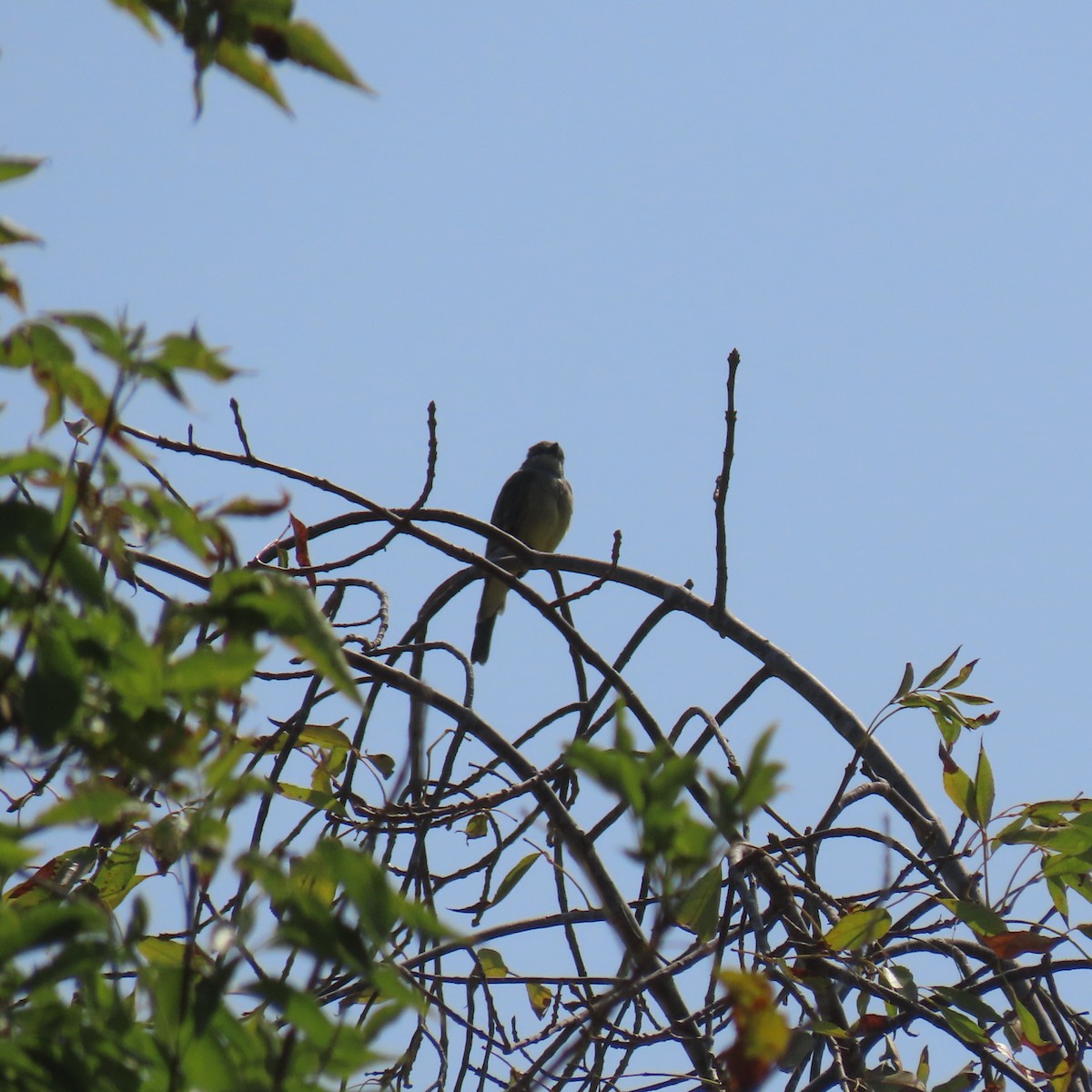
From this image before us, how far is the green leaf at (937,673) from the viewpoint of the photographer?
283 cm

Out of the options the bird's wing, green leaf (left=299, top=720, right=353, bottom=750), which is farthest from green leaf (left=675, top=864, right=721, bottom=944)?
the bird's wing

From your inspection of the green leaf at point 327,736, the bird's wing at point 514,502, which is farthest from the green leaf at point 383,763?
the bird's wing at point 514,502

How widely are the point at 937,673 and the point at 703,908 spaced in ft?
2.73

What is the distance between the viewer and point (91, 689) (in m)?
1.15

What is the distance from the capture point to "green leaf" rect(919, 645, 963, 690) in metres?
2.83

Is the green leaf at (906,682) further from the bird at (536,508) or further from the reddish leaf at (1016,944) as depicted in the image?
the bird at (536,508)

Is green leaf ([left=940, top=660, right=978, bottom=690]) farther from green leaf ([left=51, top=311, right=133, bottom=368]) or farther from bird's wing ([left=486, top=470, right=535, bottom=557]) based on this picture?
bird's wing ([left=486, top=470, right=535, bottom=557])

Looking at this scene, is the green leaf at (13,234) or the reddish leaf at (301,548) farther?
the reddish leaf at (301,548)

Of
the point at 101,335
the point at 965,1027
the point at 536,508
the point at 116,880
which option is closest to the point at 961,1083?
the point at 965,1027

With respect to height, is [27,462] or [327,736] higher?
[327,736]

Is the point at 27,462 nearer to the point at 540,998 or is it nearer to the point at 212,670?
the point at 212,670

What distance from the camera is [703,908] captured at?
7.61 feet

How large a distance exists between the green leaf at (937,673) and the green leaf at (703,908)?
786mm

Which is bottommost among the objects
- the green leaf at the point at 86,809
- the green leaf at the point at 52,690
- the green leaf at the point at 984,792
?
the green leaf at the point at 86,809
